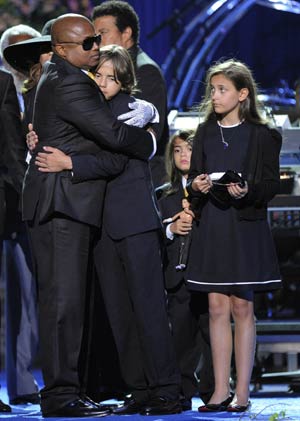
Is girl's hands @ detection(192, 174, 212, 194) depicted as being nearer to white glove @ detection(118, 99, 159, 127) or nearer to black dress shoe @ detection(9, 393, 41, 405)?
white glove @ detection(118, 99, 159, 127)

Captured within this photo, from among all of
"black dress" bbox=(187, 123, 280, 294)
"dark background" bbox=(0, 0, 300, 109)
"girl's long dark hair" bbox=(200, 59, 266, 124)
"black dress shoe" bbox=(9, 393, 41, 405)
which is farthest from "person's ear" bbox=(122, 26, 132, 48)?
"dark background" bbox=(0, 0, 300, 109)

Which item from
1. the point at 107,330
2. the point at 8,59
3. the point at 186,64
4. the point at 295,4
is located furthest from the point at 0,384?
the point at 295,4

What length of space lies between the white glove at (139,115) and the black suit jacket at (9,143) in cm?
66

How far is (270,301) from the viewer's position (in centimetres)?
743

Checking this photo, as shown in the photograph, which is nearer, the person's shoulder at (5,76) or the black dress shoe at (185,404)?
the black dress shoe at (185,404)

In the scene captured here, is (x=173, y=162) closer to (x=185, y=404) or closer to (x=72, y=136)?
(x=72, y=136)

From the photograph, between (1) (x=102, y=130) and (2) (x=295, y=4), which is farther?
(2) (x=295, y=4)

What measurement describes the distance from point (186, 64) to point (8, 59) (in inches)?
152

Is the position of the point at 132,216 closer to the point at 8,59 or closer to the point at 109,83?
the point at 109,83

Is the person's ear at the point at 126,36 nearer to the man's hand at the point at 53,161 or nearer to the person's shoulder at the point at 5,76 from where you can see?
the person's shoulder at the point at 5,76

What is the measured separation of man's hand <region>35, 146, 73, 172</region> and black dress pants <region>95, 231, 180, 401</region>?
1.34 ft

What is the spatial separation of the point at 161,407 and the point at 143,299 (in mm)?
457

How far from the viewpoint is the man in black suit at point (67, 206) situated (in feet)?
15.3

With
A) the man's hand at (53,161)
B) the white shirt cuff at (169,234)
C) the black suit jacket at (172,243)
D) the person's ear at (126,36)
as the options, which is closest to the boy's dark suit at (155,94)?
the person's ear at (126,36)
